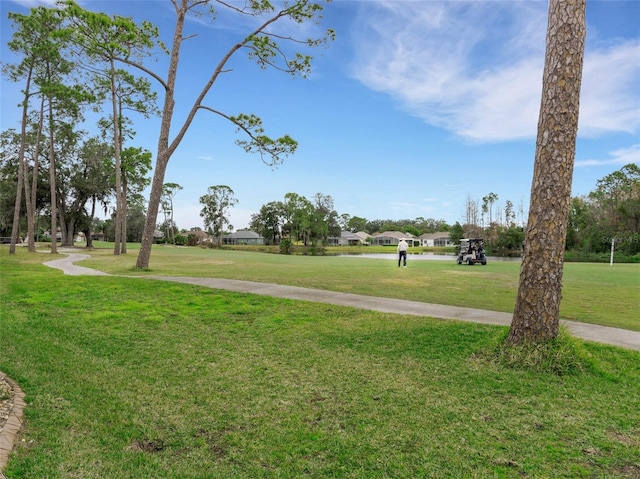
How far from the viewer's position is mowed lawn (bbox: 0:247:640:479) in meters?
2.58

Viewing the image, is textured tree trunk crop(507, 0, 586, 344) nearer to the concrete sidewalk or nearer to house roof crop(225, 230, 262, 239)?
the concrete sidewalk

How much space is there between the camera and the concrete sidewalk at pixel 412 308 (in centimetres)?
545

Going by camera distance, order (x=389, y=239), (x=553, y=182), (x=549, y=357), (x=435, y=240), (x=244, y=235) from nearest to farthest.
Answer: (x=549, y=357), (x=553, y=182), (x=244, y=235), (x=435, y=240), (x=389, y=239)

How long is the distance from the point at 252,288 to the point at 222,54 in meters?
10.1

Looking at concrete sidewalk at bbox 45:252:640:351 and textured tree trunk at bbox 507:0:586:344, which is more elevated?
textured tree trunk at bbox 507:0:586:344

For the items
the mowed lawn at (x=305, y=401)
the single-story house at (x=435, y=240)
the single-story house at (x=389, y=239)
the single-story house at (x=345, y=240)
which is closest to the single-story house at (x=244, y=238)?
the single-story house at (x=345, y=240)

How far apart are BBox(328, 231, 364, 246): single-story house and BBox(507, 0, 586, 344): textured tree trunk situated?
3710 inches

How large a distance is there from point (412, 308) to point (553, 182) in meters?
3.75

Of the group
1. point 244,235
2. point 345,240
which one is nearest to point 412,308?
point 244,235

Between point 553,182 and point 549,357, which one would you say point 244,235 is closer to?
point 553,182

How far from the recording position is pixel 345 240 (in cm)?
10288

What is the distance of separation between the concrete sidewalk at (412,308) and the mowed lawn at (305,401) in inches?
31.8

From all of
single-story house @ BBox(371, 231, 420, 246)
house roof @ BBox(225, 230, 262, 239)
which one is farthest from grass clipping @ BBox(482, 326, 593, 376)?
single-story house @ BBox(371, 231, 420, 246)

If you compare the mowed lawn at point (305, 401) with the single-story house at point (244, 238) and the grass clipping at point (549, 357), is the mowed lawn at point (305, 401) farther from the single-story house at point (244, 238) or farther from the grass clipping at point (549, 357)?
the single-story house at point (244, 238)
